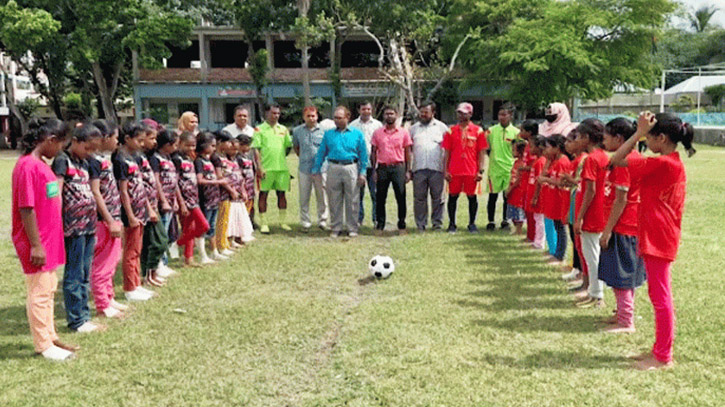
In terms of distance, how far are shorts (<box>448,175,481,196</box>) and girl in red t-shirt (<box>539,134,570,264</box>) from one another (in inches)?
80.6

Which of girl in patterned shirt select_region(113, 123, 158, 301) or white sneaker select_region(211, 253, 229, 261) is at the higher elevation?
girl in patterned shirt select_region(113, 123, 158, 301)

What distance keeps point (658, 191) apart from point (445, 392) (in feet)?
5.87

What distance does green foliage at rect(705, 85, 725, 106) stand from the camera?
48.2 metres

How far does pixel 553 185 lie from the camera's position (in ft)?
21.3

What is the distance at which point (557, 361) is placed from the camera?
13.8 ft

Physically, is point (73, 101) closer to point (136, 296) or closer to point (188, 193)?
point (188, 193)

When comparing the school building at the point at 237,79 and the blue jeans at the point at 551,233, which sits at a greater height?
the school building at the point at 237,79

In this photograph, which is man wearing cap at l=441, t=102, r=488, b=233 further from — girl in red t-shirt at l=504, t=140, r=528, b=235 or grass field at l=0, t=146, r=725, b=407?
grass field at l=0, t=146, r=725, b=407

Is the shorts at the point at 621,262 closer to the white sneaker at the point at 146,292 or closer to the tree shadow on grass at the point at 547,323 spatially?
the tree shadow on grass at the point at 547,323

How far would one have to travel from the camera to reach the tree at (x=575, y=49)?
29672 millimetres

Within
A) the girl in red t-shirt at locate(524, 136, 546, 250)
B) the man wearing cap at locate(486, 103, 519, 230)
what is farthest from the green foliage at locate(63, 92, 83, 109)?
the girl in red t-shirt at locate(524, 136, 546, 250)

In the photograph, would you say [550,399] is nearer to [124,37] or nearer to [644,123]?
[644,123]

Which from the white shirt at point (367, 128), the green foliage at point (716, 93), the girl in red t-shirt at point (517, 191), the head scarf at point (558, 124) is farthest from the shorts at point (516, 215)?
the green foliage at point (716, 93)

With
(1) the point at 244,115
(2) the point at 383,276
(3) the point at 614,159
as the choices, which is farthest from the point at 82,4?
(3) the point at 614,159
